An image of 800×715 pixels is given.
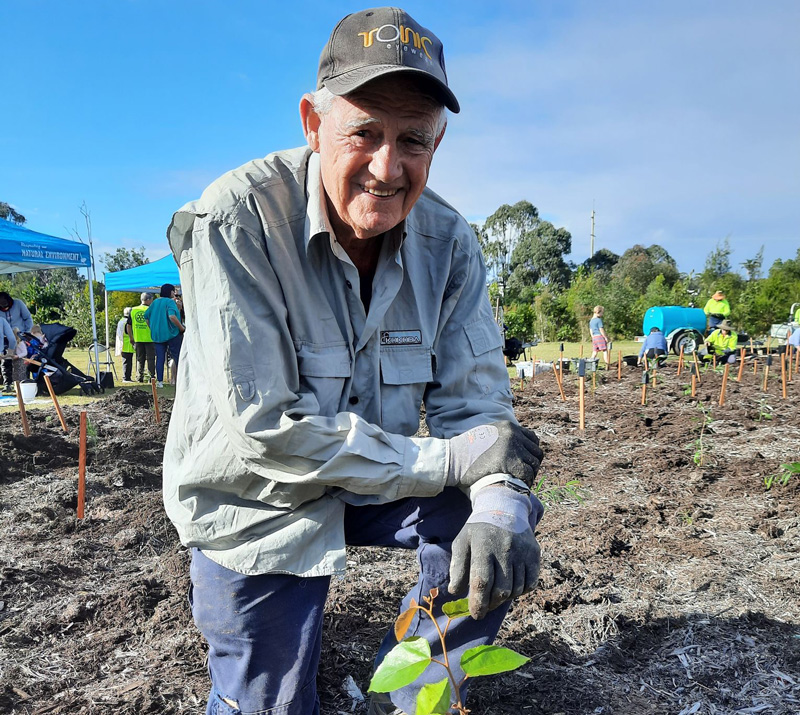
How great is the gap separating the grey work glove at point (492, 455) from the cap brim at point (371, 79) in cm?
79

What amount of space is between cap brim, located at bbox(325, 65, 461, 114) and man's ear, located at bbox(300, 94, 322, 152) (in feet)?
0.33

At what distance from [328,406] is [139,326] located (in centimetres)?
859

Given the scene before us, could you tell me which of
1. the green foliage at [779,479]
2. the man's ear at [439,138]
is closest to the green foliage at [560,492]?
the green foliage at [779,479]

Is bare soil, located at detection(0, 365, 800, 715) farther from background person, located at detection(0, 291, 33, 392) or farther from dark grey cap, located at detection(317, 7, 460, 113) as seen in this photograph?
background person, located at detection(0, 291, 33, 392)

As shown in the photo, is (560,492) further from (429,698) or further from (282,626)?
(429,698)

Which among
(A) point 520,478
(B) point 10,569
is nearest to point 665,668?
(A) point 520,478

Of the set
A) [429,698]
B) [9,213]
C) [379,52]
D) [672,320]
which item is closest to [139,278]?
[379,52]

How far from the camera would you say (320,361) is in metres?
1.56

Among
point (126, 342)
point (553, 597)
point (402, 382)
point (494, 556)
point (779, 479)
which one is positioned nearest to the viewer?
point (494, 556)

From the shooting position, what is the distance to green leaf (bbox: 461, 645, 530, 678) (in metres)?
0.99

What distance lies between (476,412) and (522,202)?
126ft

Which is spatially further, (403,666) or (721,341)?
(721,341)

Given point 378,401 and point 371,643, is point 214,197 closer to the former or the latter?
point 378,401

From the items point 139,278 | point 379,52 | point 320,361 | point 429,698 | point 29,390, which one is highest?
point 139,278
